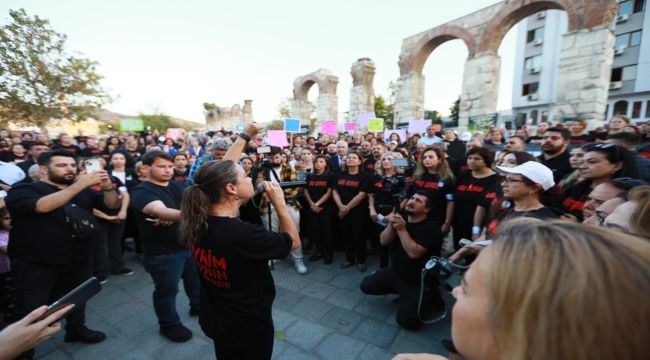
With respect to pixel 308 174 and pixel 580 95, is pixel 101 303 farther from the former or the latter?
pixel 580 95

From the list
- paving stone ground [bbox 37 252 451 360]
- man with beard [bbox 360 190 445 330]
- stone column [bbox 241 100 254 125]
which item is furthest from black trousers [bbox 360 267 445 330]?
stone column [bbox 241 100 254 125]

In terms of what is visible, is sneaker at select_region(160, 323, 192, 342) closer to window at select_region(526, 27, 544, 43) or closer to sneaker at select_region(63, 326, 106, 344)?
sneaker at select_region(63, 326, 106, 344)

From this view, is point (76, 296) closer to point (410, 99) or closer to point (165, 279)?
point (165, 279)

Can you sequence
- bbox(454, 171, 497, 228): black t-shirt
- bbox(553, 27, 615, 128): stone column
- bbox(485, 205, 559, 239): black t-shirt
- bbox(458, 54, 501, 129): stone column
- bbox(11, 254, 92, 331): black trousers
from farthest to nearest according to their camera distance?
bbox(458, 54, 501, 129): stone column
bbox(553, 27, 615, 128): stone column
bbox(454, 171, 497, 228): black t-shirt
bbox(11, 254, 92, 331): black trousers
bbox(485, 205, 559, 239): black t-shirt

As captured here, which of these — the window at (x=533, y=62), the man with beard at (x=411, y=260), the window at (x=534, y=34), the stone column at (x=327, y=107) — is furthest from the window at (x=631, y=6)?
the man with beard at (x=411, y=260)

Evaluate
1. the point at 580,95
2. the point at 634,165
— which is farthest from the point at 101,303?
the point at 580,95

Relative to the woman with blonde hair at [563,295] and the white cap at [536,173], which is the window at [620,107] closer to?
the white cap at [536,173]

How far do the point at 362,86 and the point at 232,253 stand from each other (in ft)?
48.0

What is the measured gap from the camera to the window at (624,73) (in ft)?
78.1

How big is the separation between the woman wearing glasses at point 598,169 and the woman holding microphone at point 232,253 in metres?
2.90

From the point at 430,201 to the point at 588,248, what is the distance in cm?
267

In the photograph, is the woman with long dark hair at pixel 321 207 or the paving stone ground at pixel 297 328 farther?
the woman with long dark hair at pixel 321 207

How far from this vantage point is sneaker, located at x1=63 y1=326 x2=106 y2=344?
112 inches

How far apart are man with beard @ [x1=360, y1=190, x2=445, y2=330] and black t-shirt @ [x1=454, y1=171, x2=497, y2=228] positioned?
791mm
